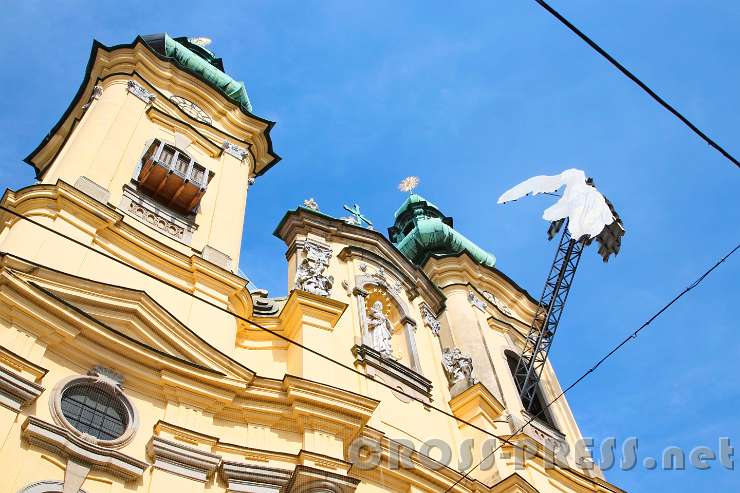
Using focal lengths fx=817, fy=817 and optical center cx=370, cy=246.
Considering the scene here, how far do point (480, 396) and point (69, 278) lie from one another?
7800mm

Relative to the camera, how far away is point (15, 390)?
894cm

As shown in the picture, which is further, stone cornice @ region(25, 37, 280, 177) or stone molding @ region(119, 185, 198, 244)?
stone cornice @ region(25, 37, 280, 177)

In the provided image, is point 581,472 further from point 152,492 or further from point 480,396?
point 152,492

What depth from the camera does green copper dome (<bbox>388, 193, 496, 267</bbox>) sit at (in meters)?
24.1

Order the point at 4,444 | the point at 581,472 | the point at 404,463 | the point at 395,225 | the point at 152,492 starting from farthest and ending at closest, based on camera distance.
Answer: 1. the point at 395,225
2. the point at 581,472
3. the point at 404,463
4. the point at 152,492
5. the point at 4,444

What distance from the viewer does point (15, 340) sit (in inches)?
376

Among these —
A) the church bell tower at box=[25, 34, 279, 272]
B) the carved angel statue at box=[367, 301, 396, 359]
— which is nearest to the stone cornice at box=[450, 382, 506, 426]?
the carved angel statue at box=[367, 301, 396, 359]

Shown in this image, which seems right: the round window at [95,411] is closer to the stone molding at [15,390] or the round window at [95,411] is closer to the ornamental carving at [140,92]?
the stone molding at [15,390]

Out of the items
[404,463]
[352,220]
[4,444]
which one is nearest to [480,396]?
[404,463]

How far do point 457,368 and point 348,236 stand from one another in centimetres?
365

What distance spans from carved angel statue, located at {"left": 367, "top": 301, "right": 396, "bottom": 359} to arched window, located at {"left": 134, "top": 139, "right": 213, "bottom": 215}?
396 centimetres

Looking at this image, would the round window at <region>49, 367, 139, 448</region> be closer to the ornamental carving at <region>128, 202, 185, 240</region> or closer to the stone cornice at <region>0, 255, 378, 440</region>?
the stone cornice at <region>0, 255, 378, 440</region>

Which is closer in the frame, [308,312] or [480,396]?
[308,312]

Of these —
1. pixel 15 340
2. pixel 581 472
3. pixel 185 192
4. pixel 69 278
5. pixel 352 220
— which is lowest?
pixel 15 340
